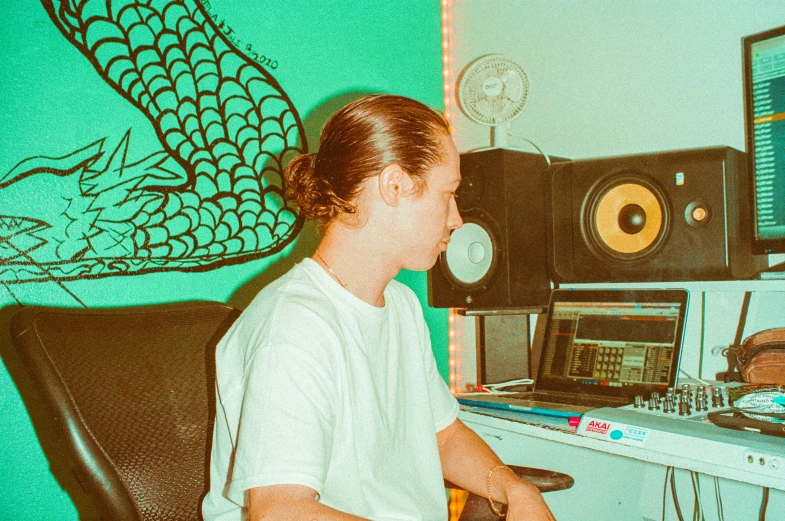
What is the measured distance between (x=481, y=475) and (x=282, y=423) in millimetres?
518

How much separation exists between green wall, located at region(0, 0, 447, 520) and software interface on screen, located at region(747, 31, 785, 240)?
4.43 ft

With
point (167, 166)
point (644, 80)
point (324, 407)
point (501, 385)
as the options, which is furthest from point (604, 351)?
point (167, 166)

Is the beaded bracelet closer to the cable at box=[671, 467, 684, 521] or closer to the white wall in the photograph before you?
the white wall

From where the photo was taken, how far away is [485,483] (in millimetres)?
1146

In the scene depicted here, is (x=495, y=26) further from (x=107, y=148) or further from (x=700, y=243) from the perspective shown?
(x=107, y=148)

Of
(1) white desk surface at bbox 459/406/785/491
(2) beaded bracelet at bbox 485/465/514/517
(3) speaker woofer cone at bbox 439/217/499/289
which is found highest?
(3) speaker woofer cone at bbox 439/217/499/289

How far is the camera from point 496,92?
1845 mm

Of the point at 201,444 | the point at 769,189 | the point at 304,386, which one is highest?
the point at 769,189

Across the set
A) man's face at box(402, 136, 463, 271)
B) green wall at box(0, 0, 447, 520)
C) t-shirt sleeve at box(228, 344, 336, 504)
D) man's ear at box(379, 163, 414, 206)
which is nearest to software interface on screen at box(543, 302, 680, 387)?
man's face at box(402, 136, 463, 271)

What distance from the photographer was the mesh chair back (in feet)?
2.74

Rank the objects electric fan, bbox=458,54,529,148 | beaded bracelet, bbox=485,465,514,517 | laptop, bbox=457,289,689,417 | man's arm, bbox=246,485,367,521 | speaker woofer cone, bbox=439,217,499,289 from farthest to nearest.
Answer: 1. electric fan, bbox=458,54,529,148
2. speaker woofer cone, bbox=439,217,499,289
3. laptop, bbox=457,289,689,417
4. beaded bracelet, bbox=485,465,514,517
5. man's arm, bbox=246,485,367,521

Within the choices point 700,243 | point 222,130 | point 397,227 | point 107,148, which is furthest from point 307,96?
point 700,243

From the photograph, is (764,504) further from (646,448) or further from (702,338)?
(646,448)

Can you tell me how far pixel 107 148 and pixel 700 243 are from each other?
155 centimetres
